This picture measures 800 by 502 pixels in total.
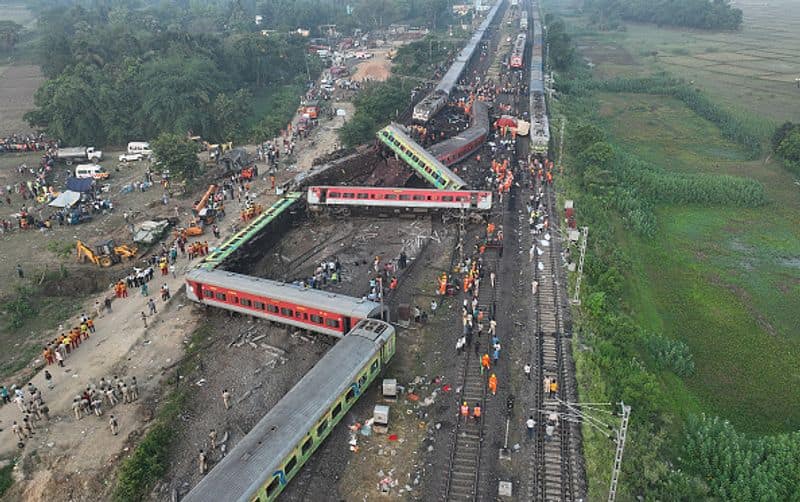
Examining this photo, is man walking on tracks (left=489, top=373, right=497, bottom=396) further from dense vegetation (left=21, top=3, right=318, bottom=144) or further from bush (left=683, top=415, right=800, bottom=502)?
dense vegetation (left=21, top=3, right=318, bottom=144)

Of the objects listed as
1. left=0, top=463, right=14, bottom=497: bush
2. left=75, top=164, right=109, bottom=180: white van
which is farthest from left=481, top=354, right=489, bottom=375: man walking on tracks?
left=75, top=164, right=109, bottom=180: white van

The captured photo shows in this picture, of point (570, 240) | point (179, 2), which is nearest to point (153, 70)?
point (570, 240)

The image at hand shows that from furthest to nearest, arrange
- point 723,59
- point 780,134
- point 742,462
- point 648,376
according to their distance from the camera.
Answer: point 723,59 < point 780,134 < point 648,376 < point 742,462

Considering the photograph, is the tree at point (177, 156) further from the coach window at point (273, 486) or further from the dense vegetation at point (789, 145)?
the dense vegetation at point (789, 145)

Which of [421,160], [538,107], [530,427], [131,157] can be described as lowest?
[530,427]

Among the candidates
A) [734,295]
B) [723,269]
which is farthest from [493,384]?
[723,269]

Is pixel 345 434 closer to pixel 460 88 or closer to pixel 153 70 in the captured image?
pixel 153 70

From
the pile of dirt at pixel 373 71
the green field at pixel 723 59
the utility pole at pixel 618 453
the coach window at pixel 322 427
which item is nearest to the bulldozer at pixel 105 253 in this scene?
the coach window at pixel 322 427

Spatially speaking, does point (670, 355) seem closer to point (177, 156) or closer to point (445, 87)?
point (177, 156)
